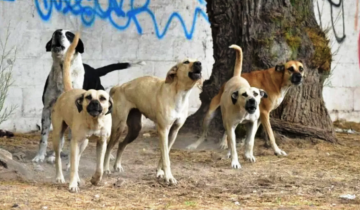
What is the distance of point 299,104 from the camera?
9.93 m

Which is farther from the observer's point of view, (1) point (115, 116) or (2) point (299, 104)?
(2) point (299, 104)

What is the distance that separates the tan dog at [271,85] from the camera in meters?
9.31

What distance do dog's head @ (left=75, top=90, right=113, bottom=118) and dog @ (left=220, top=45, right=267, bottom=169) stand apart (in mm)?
2078

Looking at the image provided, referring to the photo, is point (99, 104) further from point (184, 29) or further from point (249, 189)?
point (184, 29)

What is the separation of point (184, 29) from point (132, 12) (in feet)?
2.65

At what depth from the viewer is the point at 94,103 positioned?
21.5ft

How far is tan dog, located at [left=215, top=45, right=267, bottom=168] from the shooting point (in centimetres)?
833

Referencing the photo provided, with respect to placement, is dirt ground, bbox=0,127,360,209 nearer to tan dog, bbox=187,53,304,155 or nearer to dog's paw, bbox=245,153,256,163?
dog's paw, bbox=245,153,256,163

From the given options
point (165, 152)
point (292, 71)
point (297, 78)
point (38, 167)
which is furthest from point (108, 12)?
point (165, 152)

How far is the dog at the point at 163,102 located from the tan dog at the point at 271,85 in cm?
182

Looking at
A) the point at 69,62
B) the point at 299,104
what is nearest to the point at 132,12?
the point at 299,104

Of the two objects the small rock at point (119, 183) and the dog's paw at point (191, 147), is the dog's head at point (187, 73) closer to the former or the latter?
the small rock at point (119, 183)

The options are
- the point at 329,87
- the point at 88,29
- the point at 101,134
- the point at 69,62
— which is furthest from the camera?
the point at 329,87

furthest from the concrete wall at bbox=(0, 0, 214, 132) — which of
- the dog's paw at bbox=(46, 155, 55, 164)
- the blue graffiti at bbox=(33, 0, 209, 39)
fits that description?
the dog's paw at bbox=(46, 155, 55, 164)
